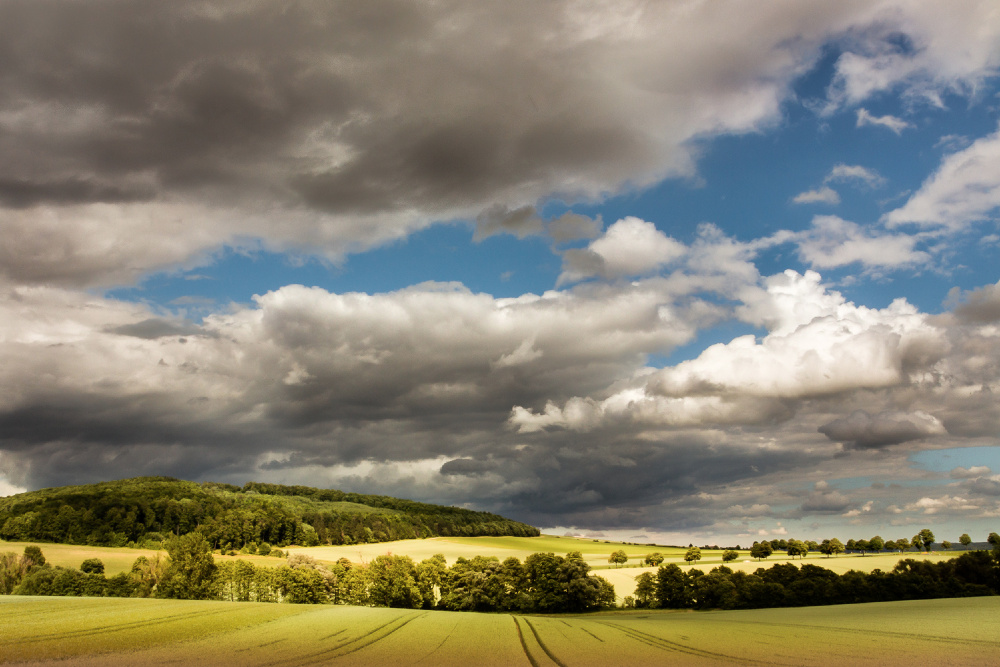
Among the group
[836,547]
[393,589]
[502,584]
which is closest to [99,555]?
[393,589]

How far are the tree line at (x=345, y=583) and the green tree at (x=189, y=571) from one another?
0.49 feet

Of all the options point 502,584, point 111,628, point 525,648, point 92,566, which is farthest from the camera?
point 92,566

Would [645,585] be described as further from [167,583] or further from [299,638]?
[167,583]

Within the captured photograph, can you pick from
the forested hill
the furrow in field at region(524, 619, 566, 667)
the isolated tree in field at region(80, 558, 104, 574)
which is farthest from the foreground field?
the forested hill

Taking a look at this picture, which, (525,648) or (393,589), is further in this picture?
(393,589)

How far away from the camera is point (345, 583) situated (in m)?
108

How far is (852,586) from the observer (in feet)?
329

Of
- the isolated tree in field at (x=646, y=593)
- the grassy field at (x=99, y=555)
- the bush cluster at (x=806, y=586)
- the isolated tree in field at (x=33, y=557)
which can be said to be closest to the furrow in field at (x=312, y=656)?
the isolated tree in field at (x=646, y=593)

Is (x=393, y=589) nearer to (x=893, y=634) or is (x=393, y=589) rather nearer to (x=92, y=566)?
(x=92, y=566)

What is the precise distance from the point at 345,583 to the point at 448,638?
201 ft

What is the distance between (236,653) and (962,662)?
45.6 meters

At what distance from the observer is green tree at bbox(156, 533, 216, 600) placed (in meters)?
103

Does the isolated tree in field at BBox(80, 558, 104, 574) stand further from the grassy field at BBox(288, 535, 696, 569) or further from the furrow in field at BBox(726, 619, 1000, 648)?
the furrow in field at BBox(726, 619, 1000, 648)

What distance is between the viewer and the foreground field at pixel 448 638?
40.4 metres
